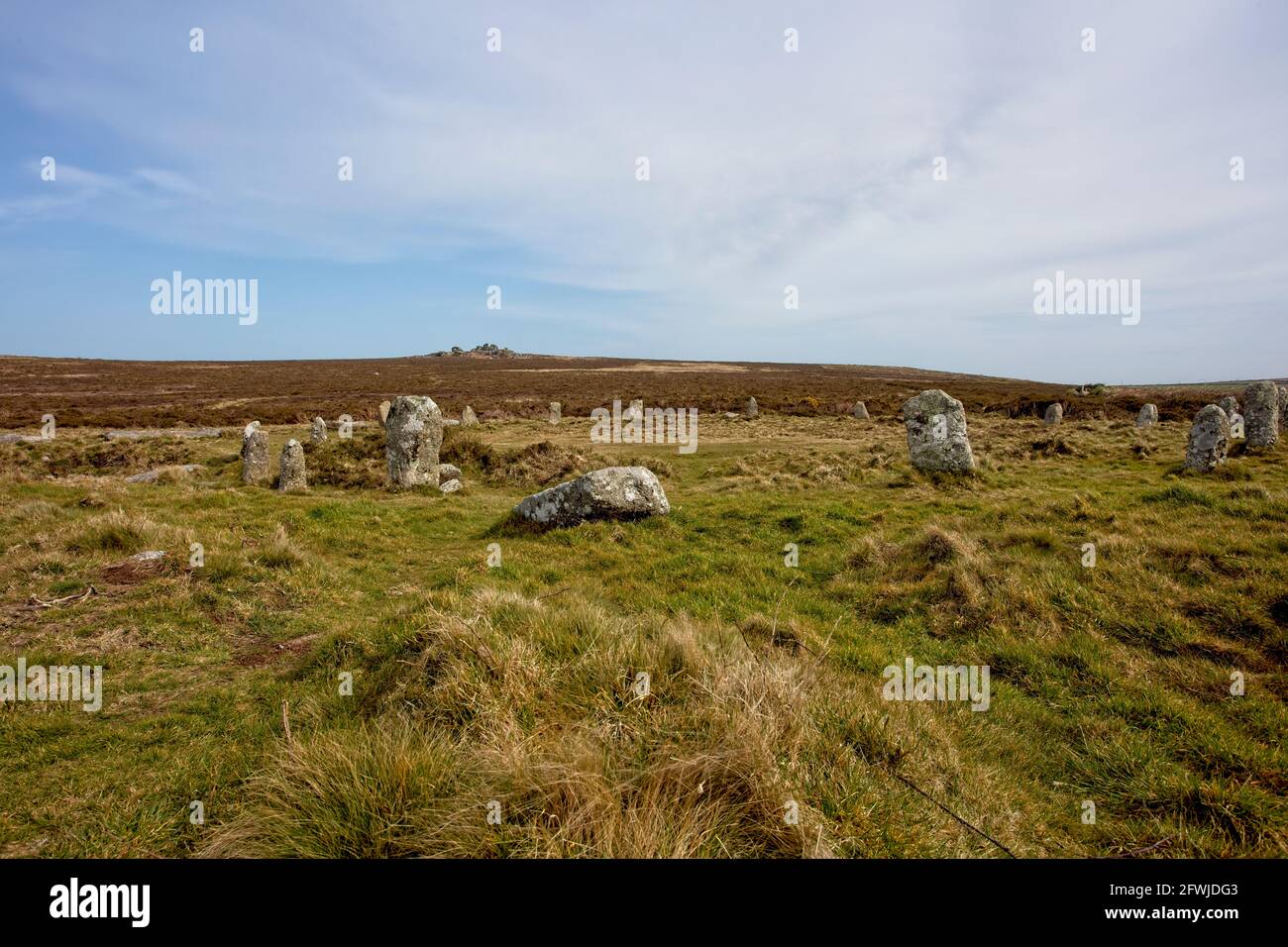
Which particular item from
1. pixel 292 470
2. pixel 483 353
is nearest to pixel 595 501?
pixel 292 470

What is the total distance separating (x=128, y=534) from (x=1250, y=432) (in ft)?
83.3

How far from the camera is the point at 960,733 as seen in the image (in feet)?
13.7

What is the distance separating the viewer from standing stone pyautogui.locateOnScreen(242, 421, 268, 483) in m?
15.8

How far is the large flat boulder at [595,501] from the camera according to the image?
10.3 meters

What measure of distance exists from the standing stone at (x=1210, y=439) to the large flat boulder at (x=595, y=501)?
520 inches

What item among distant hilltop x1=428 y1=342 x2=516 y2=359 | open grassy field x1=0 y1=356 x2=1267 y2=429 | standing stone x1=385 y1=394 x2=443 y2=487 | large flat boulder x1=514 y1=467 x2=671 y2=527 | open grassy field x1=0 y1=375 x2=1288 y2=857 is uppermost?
distant hilltop x1=428 y1=342 x2=516 y2=359

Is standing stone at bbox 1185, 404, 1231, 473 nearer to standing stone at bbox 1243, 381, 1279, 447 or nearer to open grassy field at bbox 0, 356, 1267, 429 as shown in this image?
standing stone at bbox 1243, 381, 1279, 447

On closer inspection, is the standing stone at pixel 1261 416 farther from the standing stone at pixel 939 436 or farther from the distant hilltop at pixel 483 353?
the distant hilltop at pixel 483 353

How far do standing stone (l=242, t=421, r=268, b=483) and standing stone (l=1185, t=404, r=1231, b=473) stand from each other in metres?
23.6

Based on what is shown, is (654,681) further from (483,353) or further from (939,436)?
(483,353)

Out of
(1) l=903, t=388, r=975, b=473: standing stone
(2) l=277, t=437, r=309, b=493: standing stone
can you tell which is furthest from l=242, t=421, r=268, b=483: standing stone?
(1) l=903, t=388, r=975, b=473: standing stone

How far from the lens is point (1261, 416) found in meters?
15.9
